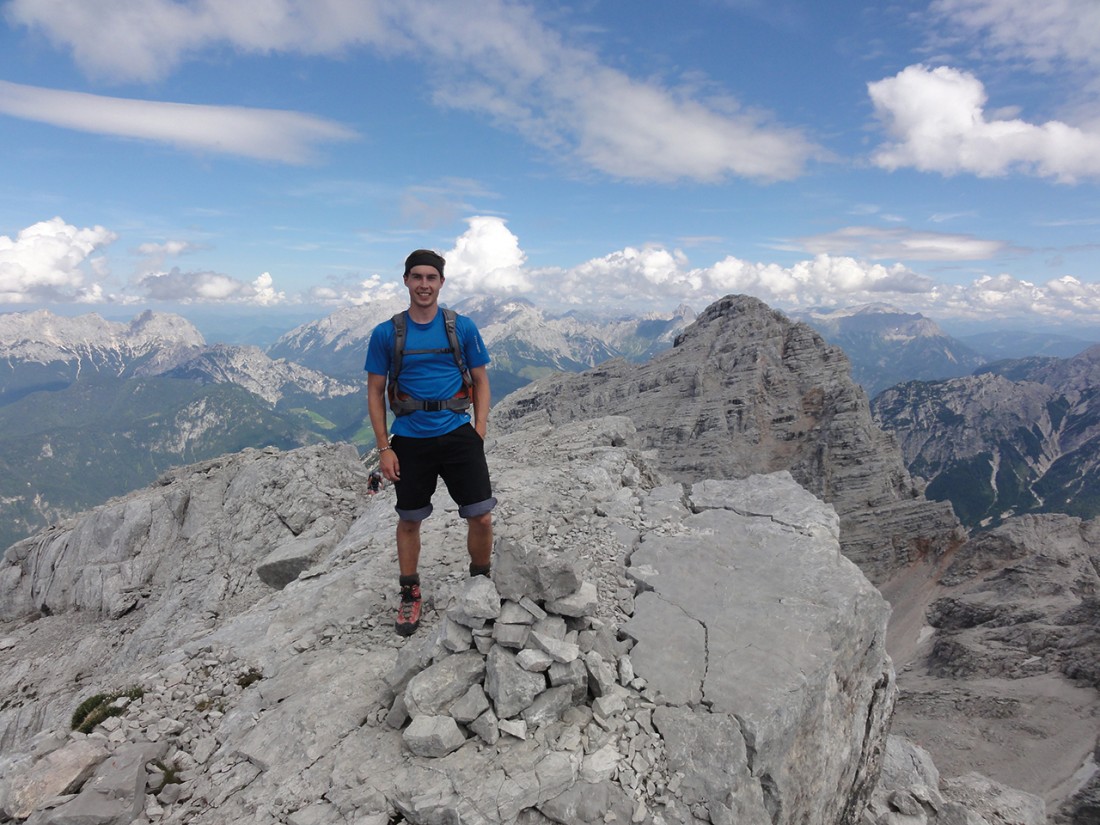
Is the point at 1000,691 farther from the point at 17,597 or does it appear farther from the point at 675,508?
the point at 17,597

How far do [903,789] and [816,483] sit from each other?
81229 millimetres

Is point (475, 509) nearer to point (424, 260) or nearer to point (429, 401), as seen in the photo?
point (429, 401)

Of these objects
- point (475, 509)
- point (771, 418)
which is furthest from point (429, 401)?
point (771, 418)

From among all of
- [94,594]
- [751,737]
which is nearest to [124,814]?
[751,737]

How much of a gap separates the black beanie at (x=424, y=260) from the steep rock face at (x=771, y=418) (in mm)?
75569

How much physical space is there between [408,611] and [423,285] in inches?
231

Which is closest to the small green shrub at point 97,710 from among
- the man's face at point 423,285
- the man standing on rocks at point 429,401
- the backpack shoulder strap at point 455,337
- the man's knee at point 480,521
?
the man standing on rocks at point 429,401

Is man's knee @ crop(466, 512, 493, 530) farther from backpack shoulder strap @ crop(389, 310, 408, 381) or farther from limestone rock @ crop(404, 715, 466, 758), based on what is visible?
limestone rock @ crop(404, 715, 466, 758)

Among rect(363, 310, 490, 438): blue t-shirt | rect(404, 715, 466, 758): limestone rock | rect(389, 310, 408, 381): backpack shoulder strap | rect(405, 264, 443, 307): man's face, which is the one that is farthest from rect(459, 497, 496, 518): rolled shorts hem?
rect(405, 264, 443, 307): man's face

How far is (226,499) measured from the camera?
2403 cm

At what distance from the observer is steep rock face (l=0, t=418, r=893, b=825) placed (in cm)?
673

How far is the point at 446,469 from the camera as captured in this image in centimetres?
918

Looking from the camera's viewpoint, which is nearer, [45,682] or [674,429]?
[45,682]

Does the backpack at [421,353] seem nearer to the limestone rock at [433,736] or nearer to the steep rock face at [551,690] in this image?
the steep rock face at [551,690]
